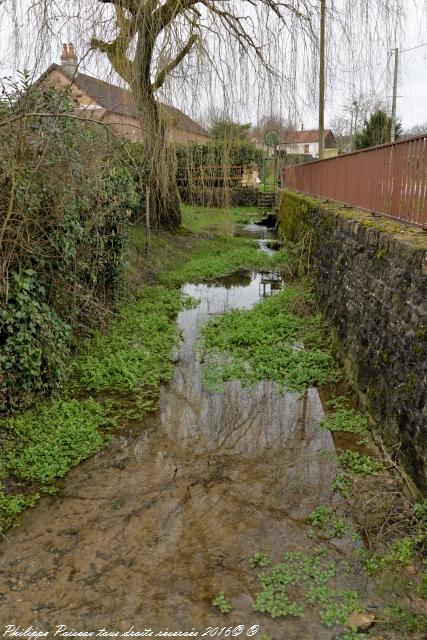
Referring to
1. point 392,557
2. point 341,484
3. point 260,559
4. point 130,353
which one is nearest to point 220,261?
point 130,353

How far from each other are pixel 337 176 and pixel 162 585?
27.3 feet

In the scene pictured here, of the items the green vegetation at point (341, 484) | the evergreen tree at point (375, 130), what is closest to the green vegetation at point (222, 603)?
the green vegetation at point (341, 484)

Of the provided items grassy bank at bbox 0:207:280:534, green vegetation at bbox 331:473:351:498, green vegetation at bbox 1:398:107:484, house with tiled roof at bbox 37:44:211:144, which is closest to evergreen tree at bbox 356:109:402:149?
grassy bank at bbox 0:207:280:534

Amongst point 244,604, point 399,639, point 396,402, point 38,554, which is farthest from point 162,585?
point 396,402

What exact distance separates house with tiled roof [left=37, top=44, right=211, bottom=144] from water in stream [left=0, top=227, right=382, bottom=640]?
3.26 meters

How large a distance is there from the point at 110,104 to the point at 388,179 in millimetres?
3535

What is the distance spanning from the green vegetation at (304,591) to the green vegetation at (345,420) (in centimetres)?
192

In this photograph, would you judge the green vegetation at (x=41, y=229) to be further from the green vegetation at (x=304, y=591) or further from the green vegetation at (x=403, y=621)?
the green vegetation at (x=403, y=621)

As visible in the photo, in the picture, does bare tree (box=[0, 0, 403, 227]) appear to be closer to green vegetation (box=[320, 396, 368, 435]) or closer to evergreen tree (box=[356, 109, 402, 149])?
green vegetation (box=[320, 396, 368, 435])

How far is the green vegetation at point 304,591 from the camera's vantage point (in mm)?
3053

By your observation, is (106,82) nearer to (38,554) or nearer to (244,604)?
(38,554)

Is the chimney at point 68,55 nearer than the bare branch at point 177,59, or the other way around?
the chimney at point 68,55

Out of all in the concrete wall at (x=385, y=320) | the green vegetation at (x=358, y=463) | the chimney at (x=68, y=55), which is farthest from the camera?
the chimney at (x=68, y=55)

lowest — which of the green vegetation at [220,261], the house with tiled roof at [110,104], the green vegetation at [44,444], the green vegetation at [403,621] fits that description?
the green vegetation at [403,621]
